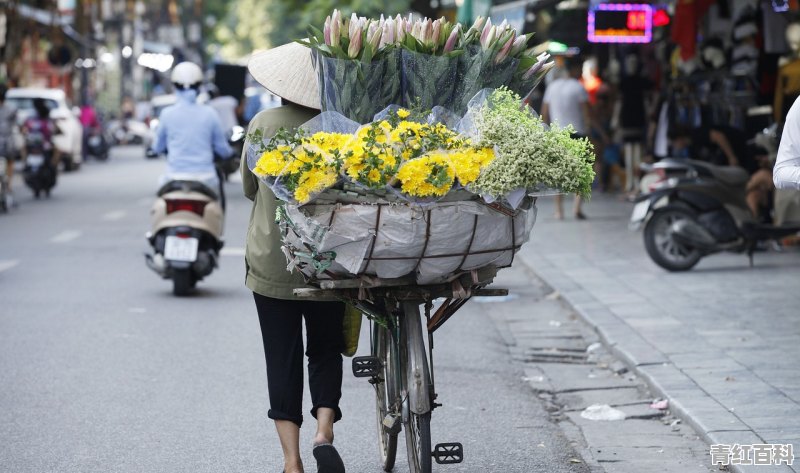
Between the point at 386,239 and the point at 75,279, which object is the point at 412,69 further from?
→ the point at 75,279

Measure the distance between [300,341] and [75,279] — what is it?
23.7 ft

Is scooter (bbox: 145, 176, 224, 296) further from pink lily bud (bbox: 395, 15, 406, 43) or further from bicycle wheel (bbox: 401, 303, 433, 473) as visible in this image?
pink lily bud (bbox: 395, 15, 406, 43)

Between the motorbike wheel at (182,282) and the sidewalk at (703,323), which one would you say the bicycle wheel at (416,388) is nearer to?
the sidewalk at (703,323)

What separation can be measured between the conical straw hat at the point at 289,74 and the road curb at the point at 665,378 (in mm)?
2327

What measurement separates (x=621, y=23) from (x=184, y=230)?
987 centimetres

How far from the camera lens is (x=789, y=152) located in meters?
5.62

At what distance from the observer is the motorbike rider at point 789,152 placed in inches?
219

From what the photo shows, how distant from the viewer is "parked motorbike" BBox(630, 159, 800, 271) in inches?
465

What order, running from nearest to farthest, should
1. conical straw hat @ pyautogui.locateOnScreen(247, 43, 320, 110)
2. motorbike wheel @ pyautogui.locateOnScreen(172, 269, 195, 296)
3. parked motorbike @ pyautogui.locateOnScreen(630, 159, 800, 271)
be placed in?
conical straw hat @ pyautogui.locateOnScreen(247, 43, 320, 110) < motorbike wheel @ pyautogui.locateOnScreen(172, 269, 195, 296) < parked motorbike @ pyautogui.locateOnScreen(630, 159, 800, 271)

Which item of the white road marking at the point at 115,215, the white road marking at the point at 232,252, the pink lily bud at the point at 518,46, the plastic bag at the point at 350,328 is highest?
the pink lily bud at the point at 518,46

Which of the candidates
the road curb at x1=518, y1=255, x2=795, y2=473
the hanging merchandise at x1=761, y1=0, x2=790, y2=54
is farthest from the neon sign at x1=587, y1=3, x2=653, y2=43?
the road curb at x1=518, y1=255, x2=795, y2=473

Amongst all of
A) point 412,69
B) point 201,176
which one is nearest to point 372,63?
point 412,69

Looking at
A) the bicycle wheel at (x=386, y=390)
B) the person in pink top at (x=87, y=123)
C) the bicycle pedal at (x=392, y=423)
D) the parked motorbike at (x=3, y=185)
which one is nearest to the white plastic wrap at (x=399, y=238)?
the bicycle wheel at (x=386, y=390)

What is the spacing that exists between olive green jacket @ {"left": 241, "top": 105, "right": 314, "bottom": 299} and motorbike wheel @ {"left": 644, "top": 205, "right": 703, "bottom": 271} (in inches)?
287
